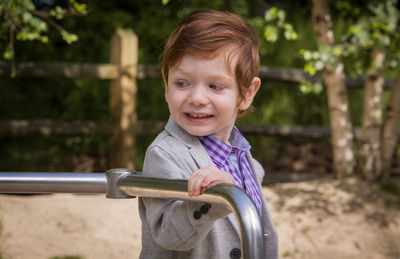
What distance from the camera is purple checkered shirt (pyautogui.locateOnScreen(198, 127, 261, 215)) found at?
1396 millimetres

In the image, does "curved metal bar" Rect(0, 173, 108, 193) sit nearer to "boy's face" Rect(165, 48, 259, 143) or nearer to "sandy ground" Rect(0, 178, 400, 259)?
"boy's face" Rect(165, 48, 259, 143)

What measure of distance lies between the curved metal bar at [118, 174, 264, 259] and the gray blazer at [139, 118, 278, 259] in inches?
4.9

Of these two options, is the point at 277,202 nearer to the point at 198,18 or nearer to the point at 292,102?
the point at 292,102

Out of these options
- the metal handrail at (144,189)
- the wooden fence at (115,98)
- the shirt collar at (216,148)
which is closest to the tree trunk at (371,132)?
the wooden fence at (115,98)

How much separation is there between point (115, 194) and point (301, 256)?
2.51 meters

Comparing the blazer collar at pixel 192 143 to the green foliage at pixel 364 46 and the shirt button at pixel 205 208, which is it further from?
the green foliage at pixel 364 46

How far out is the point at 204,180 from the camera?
944 millimetres

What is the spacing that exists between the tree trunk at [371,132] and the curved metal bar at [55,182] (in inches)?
145

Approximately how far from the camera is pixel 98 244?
11.3 feet

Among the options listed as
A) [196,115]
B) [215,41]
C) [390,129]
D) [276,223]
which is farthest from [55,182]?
[390,129]

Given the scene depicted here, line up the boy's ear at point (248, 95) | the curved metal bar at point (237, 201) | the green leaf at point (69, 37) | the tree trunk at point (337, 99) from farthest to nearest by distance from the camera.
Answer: the tree trunk at point (337, 99) < the green leaf at point (69, 37) < the boy's ear at point (248, 95) < the curved metal bar at point (237, 201)

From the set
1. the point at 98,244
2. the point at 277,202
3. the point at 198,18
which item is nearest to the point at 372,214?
the point at 277,202

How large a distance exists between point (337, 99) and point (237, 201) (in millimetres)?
3797

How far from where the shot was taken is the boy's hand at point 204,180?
3.03ft
